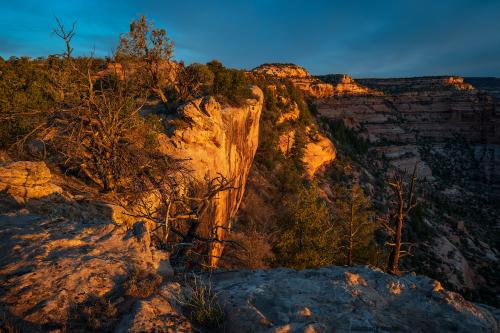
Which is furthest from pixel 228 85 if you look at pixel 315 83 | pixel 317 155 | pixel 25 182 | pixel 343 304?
pixel 315 83

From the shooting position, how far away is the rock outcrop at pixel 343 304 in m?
4.10

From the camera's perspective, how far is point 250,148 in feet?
102

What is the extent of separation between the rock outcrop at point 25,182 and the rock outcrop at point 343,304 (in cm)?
547

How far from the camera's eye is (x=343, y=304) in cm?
472

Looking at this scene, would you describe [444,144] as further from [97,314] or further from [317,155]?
[97,314]

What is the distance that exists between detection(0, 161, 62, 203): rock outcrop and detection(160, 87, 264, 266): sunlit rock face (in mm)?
5254

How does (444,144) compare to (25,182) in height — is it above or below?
above

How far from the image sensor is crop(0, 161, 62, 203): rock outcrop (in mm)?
7305

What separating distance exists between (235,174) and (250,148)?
7297 millimetres

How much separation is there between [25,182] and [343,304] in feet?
27.1

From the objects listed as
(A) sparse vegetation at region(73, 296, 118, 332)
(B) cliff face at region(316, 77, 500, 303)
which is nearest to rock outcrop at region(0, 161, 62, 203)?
(A) sparse vegetation at region(73, 296, 118, 332)

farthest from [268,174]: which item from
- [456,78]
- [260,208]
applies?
[456,78]

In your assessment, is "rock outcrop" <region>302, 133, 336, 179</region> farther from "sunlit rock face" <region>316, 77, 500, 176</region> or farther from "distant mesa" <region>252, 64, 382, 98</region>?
"distant mesa" <region>252, 64, 382, 98</region>

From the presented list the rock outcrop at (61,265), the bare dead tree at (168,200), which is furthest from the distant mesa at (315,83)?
the rock outcrop at (61,265)
